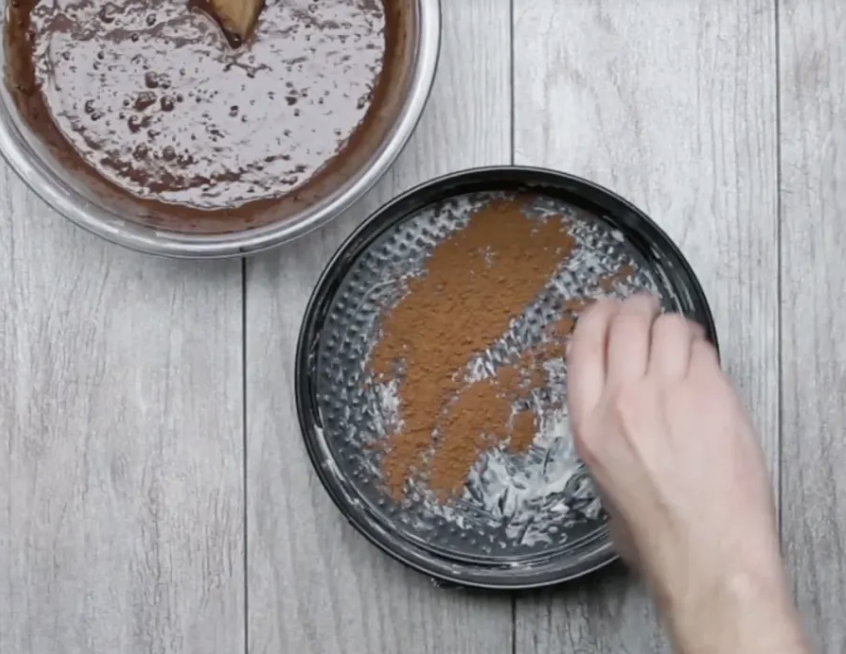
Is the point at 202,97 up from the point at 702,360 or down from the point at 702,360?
up

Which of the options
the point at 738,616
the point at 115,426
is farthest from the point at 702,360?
the point at 115,426

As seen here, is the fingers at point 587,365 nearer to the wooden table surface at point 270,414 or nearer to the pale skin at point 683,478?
the pale skin at point 683,478

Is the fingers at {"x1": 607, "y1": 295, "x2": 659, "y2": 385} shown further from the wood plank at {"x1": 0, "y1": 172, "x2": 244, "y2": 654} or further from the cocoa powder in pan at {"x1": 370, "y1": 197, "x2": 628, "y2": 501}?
the wood plank at {"x1": 0, "y1": 172, "x2": 244, "y2": 654}

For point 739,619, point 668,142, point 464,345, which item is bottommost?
point 739,619

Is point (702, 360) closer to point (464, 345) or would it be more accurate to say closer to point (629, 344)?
point (629, 344)

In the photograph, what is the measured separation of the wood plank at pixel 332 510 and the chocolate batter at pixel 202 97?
0.17 ft

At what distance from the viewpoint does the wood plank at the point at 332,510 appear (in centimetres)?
77

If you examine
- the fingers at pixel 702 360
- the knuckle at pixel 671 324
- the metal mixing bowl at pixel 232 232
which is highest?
the metal mixing bowl at pixel 232 232

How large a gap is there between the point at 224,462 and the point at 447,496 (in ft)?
0.50

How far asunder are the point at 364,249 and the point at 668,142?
0.72ft

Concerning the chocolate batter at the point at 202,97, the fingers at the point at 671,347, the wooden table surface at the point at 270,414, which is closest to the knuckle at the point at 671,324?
the fingers at the point at 671,347

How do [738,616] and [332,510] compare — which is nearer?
[738,616]

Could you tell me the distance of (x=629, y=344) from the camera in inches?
26.3

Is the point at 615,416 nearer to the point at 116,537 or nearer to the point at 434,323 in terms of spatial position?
the point at 434,323
